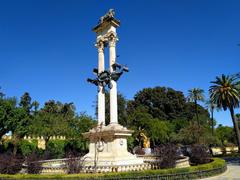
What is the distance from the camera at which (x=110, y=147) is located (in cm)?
2195

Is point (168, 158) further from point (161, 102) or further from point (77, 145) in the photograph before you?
point (161, 102)

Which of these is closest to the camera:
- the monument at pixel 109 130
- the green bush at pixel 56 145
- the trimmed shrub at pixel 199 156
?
the monument at pixel 109 130

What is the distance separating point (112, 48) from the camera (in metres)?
25.7

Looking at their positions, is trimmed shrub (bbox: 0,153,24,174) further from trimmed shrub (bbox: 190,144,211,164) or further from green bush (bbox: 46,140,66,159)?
green bush (bbox: 46,140,66,159)

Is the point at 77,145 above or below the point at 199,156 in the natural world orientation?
above

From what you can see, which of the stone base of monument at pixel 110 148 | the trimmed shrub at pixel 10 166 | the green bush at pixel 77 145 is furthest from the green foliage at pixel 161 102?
the trimmed shrub at pixel 10 166

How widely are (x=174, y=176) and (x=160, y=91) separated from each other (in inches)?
2599

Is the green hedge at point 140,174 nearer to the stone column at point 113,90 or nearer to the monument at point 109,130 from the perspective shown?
the monument at point 109,130

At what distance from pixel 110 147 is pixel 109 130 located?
4.34 feet

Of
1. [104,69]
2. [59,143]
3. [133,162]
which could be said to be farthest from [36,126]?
[133,162]

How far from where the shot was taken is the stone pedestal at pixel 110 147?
21.5 m

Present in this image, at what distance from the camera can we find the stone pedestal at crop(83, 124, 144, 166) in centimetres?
2148

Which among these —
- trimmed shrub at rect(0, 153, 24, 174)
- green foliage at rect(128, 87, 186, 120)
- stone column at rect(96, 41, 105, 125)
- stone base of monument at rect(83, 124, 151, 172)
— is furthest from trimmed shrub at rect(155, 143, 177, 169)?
green foliage at rect(128, 87, 186, 120)

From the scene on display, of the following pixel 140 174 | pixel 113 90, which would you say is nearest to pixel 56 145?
pixel 113 90
